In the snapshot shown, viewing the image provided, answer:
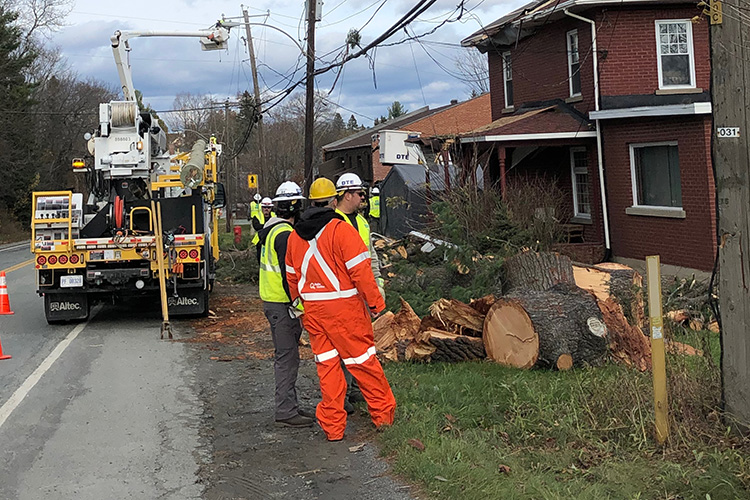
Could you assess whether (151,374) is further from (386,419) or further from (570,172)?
(570,172)

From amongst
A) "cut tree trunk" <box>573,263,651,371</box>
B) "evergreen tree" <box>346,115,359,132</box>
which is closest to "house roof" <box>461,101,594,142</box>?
"cut tree trunk" <box>573,263,651,371</box>

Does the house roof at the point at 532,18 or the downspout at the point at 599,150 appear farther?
the downspout at the point at 599,150

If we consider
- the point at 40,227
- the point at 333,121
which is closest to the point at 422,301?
the point at 40,227

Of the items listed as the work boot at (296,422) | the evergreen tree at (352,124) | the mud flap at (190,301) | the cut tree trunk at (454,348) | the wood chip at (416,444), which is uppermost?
the evergreen tree at (352,124)

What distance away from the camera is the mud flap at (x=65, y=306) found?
42.1 ft

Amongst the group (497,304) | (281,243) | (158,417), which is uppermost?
(281,243)

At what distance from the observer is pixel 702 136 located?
15766 millimetres

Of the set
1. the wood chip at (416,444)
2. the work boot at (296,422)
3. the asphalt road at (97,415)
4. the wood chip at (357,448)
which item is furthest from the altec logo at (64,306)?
the wood chip at (416,444)

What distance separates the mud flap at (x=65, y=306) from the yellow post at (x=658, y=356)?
9.79 m

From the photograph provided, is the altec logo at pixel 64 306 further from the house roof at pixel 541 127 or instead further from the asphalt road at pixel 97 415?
the house roof at pixel 541 127

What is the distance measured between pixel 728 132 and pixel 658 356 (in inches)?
59.8

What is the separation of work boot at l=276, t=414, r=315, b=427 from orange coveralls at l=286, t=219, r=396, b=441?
0.49m

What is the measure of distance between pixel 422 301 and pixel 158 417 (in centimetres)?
483

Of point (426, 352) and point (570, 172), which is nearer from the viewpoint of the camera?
point (426, 352)
